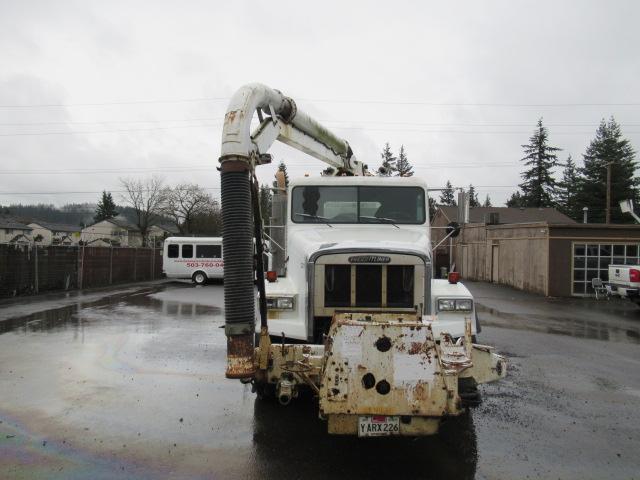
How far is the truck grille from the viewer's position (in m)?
5.44

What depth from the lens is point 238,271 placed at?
4.30 metres

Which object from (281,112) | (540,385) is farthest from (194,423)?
(540,385)

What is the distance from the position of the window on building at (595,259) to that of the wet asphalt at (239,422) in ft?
41.5

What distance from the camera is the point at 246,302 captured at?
4.33m

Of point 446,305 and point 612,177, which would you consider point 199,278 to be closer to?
point 446,305

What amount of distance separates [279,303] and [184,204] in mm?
63143

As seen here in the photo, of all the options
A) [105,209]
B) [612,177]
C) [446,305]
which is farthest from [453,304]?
[105,209]

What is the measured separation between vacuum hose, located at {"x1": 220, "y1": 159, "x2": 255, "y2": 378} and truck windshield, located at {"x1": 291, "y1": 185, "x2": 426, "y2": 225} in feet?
9.15

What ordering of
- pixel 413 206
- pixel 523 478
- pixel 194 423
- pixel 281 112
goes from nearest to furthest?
pixel 523 478
pixel 194 423
pixel 281 112
pixel 413 206

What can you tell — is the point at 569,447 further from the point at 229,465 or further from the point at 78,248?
the point at 78,248

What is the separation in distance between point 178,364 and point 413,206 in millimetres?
4389

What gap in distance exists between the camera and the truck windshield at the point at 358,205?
7086mm

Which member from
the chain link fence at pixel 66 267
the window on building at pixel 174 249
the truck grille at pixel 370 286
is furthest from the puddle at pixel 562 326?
the window on building at pixel 174 249

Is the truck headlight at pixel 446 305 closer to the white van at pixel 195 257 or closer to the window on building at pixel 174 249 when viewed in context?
the white van at pixel 195 257
